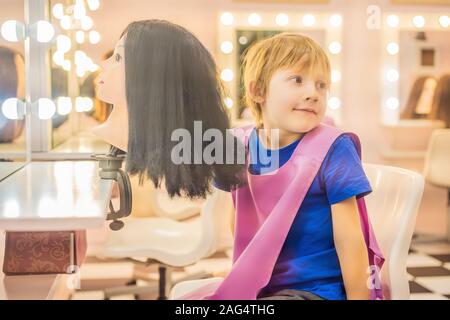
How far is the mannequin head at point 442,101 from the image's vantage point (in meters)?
1.94

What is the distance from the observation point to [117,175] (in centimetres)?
127

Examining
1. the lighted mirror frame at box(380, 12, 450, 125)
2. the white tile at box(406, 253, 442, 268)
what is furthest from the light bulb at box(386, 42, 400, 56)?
the white tile at box(406, 253, 442, 268)

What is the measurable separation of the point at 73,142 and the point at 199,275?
0.39 m

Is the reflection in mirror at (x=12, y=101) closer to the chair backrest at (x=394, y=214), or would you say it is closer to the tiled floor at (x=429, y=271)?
the chair backrest at (x=394, y=214)

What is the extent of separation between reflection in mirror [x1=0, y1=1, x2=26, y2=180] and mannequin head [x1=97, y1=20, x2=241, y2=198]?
10.9 inches

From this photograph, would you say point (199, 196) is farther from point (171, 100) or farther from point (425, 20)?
point (425, 20)

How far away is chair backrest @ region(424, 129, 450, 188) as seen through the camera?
162cm

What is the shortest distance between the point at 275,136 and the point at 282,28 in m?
0.24

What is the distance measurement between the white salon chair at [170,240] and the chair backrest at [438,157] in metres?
0.55

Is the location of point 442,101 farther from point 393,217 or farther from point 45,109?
point 45,109

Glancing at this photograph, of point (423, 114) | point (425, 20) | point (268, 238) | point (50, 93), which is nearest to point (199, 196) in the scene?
point (268, 238)

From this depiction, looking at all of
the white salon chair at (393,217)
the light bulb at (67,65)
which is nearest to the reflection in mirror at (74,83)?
the light bulb at (67,65)

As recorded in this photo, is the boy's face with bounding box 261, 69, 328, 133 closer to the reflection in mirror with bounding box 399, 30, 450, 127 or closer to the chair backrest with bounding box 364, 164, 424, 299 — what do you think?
the chair backrest with bounding box 364, 164, 424, 299

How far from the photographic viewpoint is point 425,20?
4.77ft
